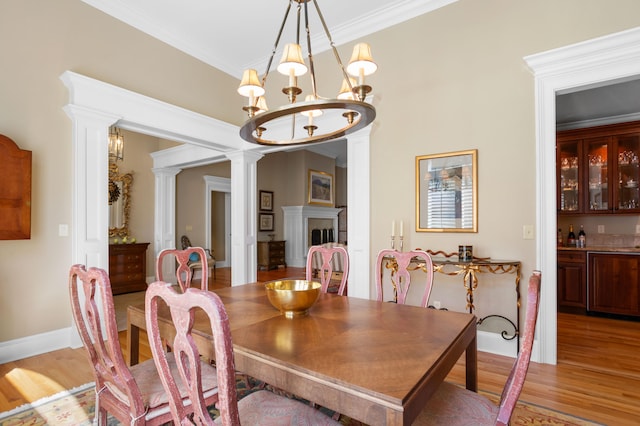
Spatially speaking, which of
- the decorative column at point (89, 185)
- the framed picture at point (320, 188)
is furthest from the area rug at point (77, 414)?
the framed picture at point (320, 188)

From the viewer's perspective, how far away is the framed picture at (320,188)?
9.41 meters

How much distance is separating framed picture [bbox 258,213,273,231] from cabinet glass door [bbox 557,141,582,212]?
20.4 ft

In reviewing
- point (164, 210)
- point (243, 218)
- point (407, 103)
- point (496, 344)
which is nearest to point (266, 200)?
point (164, 210)

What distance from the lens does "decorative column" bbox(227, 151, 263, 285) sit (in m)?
5.13

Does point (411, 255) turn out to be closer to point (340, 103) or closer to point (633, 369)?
point (340, 103)

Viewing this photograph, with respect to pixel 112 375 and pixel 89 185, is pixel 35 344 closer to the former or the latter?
pixel 89 185

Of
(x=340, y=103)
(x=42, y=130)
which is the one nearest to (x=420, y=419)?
(x=340, y=103)

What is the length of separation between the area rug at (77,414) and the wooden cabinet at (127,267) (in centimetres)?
370

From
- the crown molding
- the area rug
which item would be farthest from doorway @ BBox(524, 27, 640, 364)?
the crown molding

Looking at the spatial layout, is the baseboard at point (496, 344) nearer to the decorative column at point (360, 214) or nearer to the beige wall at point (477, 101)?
the beige wall at point (477, 101)

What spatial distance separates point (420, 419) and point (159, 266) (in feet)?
6.47

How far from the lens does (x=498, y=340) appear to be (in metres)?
3.12

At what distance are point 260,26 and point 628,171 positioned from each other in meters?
4.98

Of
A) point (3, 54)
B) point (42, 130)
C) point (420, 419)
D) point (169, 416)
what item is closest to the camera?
point (420, 419)
